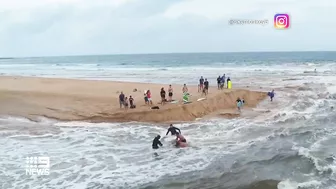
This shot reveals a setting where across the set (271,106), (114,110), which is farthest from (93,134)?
(271,106)

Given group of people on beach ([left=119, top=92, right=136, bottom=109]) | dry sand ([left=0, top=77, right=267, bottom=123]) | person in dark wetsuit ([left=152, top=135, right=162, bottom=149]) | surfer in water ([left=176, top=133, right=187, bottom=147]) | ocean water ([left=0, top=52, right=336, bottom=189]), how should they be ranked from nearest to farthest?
ocean water ([left=0, top=52, right=336, bottom=189]) < person in dark wetsuit ([left=152, top=135, right=162, bottom=149]) < surfer in water ([left=176, top=133, right=187, bottom=147]) < dry sand ([left=0, top=77, right=267, bottom=123]) < group of people on beach ([left=119, top=92, right=136, bottom=109])

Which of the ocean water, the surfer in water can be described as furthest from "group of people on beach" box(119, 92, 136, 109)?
the surfer in water

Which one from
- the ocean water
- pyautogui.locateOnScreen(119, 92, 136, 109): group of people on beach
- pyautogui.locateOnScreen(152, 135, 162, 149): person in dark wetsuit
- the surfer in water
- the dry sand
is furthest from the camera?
pyautogui.locateOnScreen(119, 92, 136, 109): group of people on beach

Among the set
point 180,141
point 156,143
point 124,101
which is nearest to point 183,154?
point 180,141

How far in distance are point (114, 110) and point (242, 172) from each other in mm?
11274

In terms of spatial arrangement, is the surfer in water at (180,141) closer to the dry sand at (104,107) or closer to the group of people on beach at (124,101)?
the dry sand at (104,107)

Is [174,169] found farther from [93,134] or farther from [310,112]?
[310,112]

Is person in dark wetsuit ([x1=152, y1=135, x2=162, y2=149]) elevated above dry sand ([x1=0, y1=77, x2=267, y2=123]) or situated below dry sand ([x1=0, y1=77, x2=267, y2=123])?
below

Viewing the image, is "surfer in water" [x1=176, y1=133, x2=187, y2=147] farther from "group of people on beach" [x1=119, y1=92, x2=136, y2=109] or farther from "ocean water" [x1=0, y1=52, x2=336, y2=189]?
"group of people on beach" [x1=119, y1=92, x2=136, y2=109]

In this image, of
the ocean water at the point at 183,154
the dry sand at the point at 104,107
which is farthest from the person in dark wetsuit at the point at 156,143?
the dry sand at the point at 104,107

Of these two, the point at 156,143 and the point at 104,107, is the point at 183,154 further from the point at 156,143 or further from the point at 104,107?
the point at 104,107

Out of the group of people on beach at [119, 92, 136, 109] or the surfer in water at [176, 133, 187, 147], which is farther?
the group of people on beach at [119, 92, 136, 109]

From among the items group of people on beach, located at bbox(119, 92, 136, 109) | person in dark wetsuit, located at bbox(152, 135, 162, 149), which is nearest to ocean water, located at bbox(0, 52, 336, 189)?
person in dark wetsuit, located at bbox(152, 135, 162, 149)

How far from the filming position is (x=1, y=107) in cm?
2211
